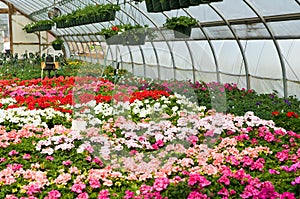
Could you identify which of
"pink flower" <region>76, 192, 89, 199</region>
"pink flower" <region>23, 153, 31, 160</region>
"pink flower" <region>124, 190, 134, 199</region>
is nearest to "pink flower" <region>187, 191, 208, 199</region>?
"pink flower" <region>124, 190, 134, 199</region>

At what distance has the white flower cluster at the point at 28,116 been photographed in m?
7.27

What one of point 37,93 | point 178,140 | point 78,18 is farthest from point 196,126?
point 78,18

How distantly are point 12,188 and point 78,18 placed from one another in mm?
7070

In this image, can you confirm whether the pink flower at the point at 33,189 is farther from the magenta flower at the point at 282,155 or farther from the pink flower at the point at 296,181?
the magenta flower at the point at 282,155

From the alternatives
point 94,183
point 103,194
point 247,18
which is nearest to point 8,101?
point 247,18

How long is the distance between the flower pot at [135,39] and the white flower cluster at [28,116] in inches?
62.5

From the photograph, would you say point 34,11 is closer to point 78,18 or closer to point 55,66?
point 55,66

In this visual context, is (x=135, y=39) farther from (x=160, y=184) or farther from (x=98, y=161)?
(x=160, y=184)

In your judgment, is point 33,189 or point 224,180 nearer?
point 224,180

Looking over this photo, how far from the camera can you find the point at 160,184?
4.38m

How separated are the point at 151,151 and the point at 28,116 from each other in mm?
2826

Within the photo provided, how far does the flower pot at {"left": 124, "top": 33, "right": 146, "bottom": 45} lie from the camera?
6316 millimetres

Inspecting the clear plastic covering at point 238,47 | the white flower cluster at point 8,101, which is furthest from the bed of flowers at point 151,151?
the white flower cluster at point 8,101

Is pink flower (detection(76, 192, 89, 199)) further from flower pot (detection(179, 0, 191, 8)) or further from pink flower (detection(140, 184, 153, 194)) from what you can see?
flower pot (detection(179, 0, 191, 8))
